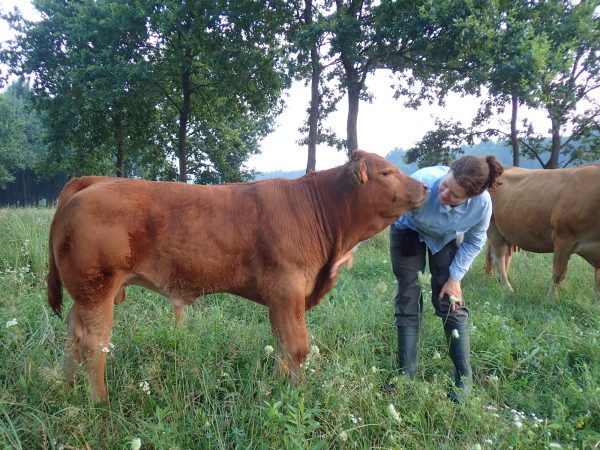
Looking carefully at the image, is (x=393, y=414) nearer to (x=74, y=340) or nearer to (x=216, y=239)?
(x=216, y=239)

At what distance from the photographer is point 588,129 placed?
20000 mm

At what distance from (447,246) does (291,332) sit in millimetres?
1413

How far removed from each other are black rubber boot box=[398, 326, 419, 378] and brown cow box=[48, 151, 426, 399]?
0.75 metres

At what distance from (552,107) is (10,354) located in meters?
19.6

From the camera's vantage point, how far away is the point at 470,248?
10.1ft

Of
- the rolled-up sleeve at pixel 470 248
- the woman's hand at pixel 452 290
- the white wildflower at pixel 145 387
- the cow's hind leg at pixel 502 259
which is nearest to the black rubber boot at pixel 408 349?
the woman's hand at pixel 452 290

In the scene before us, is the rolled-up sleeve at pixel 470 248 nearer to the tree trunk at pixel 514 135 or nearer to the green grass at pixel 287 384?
the green grass at pixel 287 384

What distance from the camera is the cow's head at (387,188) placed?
287cm

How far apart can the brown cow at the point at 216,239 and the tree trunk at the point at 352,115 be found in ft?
35.8

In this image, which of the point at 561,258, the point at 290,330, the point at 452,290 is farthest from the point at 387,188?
the point at 561,258

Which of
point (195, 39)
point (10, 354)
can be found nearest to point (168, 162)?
point (195, 39)

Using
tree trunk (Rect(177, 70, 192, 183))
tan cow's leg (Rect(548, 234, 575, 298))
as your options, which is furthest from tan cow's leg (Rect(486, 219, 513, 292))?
tree trunk (Rect(177, 70, 192, 183))

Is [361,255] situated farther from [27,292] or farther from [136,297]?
[27,292]

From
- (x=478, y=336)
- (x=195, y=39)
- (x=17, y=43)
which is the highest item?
(x=17, y=43)
